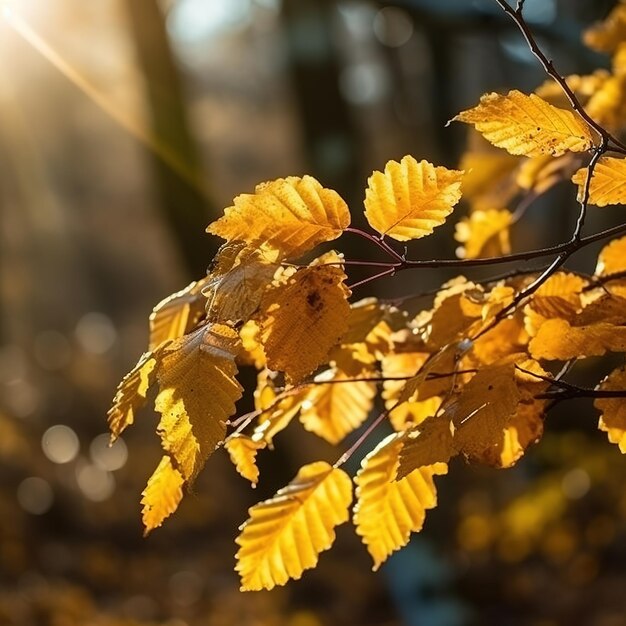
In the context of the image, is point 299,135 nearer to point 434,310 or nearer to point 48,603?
point 48,603

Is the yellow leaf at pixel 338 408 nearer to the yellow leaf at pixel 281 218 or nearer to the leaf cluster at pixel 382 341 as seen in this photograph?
the leaf cluster at pixel 382 341

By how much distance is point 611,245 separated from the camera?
1.02 metres

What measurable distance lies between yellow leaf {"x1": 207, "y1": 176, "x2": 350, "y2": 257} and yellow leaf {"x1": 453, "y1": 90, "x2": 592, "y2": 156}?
160 mm

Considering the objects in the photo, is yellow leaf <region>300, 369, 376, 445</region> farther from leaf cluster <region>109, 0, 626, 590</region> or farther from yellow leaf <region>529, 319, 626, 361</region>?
yellow leaf <region>529, 319, 626, 361</region>

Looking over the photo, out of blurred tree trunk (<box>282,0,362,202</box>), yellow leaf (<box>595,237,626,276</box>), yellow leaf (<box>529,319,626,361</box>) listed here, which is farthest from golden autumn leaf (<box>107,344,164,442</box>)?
blurred tree trunk (<box>282,0,362,202</box>)

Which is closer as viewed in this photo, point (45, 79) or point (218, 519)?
point (218, 519)

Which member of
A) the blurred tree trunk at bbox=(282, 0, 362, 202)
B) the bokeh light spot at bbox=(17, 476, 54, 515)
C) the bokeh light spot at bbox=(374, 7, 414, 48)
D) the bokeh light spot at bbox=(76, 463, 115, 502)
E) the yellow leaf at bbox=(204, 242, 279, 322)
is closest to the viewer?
the yellow leaf at bbox=(204, 242, 279, 322)

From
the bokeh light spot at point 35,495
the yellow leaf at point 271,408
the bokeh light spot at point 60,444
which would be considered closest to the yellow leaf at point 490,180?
the yellow leaf at point 271,408

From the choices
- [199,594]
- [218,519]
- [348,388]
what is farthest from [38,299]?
[348,388]

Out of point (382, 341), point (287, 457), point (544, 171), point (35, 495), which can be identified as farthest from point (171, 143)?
point (35, 495)

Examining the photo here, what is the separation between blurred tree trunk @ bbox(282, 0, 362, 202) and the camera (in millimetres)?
3463

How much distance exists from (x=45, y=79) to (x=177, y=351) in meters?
15.0

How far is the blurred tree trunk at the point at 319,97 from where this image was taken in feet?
11.4

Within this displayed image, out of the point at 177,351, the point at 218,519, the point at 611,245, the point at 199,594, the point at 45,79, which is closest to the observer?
the point at 177,351
